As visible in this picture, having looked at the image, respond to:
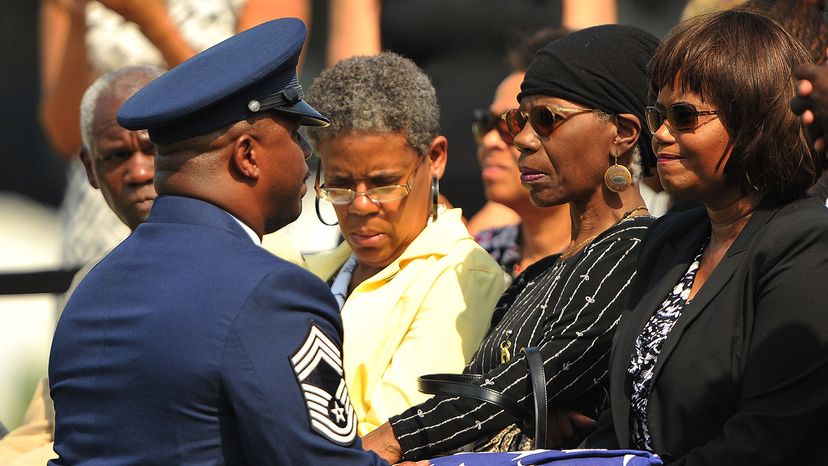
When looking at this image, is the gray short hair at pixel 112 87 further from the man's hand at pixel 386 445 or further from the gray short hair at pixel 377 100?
the man's hand at pixel 386 445

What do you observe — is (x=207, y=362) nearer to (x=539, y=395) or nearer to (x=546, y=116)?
(x=539, y=395)

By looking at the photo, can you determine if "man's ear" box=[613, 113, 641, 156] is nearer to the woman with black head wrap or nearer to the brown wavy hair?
the woman with black head wrap

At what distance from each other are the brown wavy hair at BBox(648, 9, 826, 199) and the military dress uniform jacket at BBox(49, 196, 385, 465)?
1.04m

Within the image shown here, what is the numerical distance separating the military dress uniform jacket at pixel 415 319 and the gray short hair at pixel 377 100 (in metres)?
0.35

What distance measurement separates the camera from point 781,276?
9.36 feet

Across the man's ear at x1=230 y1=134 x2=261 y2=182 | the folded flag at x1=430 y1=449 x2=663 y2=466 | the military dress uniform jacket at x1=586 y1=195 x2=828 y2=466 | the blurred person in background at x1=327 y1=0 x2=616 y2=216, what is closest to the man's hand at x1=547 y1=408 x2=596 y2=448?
the military dress uniform jacket at x1=586 y1=195 x2=828 y2=466

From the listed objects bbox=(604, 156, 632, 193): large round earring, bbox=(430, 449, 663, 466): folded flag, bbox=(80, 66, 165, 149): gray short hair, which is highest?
bbox=(80, 66, 165, 149): gray short hair

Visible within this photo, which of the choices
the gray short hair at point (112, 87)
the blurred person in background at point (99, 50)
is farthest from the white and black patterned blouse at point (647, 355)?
the blurred person in background at point (99, 50)

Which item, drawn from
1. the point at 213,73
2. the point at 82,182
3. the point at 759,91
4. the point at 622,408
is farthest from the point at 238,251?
the point at 82,182

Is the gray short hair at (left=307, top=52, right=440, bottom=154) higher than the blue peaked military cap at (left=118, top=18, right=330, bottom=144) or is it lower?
lower

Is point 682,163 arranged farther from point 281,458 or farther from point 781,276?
point 281,458

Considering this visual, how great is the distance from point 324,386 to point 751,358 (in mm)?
934

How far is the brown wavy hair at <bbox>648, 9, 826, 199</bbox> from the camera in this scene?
3.02 meters

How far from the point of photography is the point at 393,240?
13.6 ft
